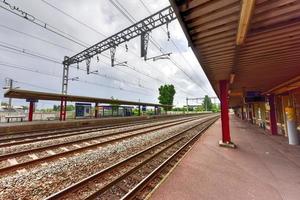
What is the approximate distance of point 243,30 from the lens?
3.32 metres

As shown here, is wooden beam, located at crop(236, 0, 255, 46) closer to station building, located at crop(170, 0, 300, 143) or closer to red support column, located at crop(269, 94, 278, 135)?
station building, located at crop(170, 0, 300, 143)

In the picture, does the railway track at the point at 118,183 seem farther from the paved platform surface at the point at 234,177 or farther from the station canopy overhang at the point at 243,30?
the station canopy overhang at the point at 243,30

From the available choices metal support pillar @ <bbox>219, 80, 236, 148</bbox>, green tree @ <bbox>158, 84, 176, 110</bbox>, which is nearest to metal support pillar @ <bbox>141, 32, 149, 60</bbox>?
metal support pillar @ <bbox>219, 80, 236, 148</bbox>

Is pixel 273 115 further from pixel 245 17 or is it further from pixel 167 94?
pixel 167 94

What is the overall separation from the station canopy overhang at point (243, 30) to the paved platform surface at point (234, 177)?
11.8 feet

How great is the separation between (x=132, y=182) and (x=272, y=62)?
6.08 metres

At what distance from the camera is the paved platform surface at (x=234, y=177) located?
11.8 ft

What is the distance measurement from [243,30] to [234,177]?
3907mm

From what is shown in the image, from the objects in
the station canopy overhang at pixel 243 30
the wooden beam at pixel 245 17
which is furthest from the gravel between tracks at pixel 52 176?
the wooden beam at pixel 245 17

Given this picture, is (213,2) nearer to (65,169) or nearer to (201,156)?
(201,156)

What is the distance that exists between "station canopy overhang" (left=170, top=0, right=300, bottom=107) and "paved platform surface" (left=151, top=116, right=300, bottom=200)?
3.59 m

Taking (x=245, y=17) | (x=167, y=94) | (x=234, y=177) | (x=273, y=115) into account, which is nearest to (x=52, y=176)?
(x=234, y=177)

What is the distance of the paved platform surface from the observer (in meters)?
3.59

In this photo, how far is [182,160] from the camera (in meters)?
5.95
